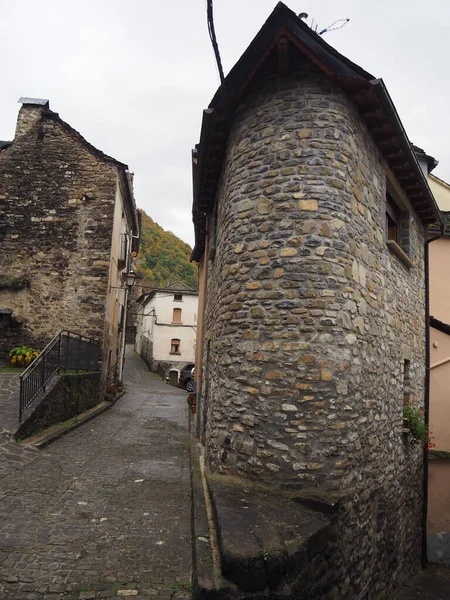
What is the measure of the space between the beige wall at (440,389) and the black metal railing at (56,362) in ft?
25.5

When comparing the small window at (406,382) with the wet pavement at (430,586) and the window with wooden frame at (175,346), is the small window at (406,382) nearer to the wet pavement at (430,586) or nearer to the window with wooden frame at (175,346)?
the wet pavement at (430,586)

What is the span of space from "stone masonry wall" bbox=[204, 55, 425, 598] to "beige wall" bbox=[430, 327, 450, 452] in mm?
3338

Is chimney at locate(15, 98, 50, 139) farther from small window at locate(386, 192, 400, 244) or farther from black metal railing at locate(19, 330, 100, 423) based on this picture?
small window at locate(386, 192, 400, 244)

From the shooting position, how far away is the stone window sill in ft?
20.6

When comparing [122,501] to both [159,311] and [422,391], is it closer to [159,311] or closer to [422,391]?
[422,391]

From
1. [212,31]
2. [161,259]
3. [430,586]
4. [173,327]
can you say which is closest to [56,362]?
[212,31]

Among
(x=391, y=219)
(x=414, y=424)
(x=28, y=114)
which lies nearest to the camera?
(x=414, y=424)

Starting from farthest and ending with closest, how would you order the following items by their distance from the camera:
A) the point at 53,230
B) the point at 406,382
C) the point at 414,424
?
the point at 53,230, the point at 406,382, the point at 414,424

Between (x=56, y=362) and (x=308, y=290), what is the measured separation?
6.56 m

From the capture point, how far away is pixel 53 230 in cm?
1228

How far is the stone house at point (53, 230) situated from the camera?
472 inches

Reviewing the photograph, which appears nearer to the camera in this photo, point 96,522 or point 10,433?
point 96,522

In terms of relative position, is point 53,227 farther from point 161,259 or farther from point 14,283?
point 161,259

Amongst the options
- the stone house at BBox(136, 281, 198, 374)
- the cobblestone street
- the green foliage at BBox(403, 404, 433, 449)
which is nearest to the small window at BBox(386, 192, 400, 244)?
the green foliage at BBox(403, 404, 433, 449)
